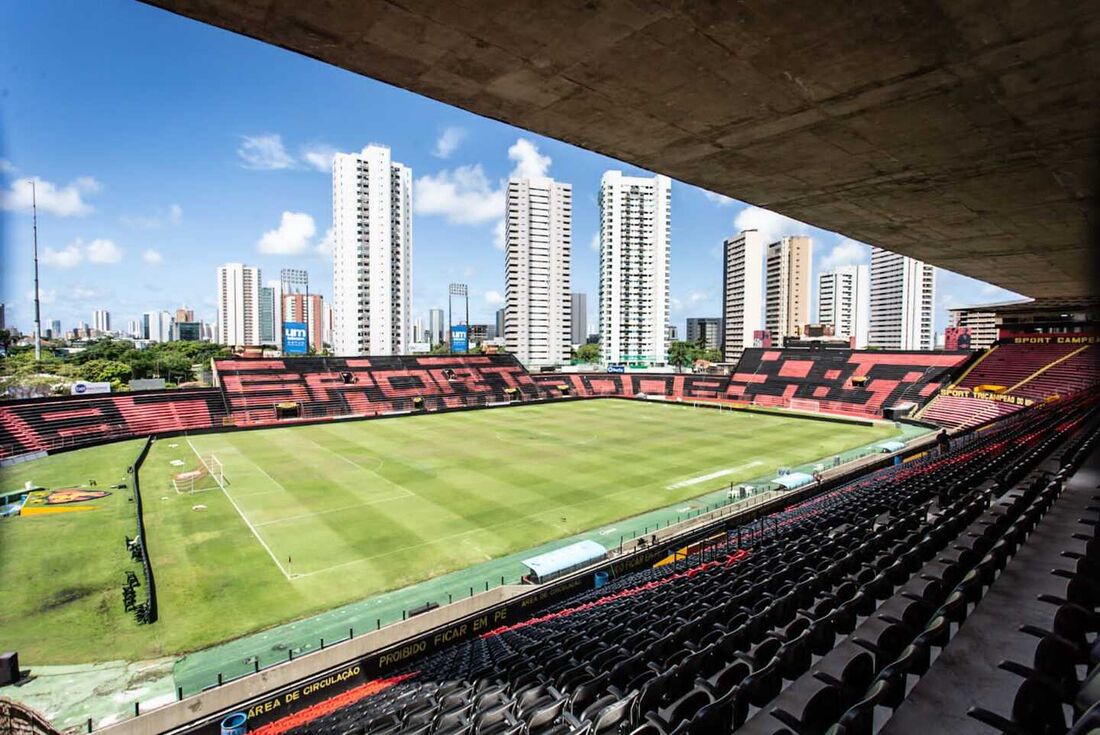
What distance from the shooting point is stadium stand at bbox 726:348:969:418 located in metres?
53.1

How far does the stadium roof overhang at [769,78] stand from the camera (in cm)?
473

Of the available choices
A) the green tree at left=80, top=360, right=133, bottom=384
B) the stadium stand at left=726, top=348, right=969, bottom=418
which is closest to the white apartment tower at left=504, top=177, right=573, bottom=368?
the stadium stand at left=726, top=348, right=969, bottom=418

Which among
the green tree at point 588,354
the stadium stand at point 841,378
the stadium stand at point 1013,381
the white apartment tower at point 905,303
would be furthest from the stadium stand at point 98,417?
the white apartment tower at point 905,303

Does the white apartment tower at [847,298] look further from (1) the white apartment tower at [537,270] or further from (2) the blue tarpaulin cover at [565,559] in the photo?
(2) the blue tarpaulin cover at [565,559]

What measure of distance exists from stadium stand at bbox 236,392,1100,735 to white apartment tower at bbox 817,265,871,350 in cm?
18238

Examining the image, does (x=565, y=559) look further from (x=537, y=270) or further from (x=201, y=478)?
(x=537, y=270)

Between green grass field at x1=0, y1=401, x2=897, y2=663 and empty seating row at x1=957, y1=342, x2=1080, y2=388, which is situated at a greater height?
empty seating row at x1=957, y1=342, x2=1080, y2=388

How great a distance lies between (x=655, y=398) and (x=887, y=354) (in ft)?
85.5

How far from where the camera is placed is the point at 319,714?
33.6 ft

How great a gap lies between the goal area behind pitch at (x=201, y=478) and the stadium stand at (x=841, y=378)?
173 feet

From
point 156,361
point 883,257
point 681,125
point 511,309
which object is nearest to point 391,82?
point 681,125

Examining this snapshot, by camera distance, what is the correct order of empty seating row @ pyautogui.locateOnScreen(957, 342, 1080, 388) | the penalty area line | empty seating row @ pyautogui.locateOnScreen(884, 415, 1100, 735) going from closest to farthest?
empty seating row @ pyautogui.locateOnScreen(884, 415, 1100, 735) → the penalty area line → empty seating row @ pyautogui.locateOnScreen(957, 342, 1080, 388)

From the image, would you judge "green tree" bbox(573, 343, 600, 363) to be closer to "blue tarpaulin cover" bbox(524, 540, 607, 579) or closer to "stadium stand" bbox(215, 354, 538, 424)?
"stadium stand" bbox(215, 354, 538, 424)

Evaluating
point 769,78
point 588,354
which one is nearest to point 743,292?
point 588,354
